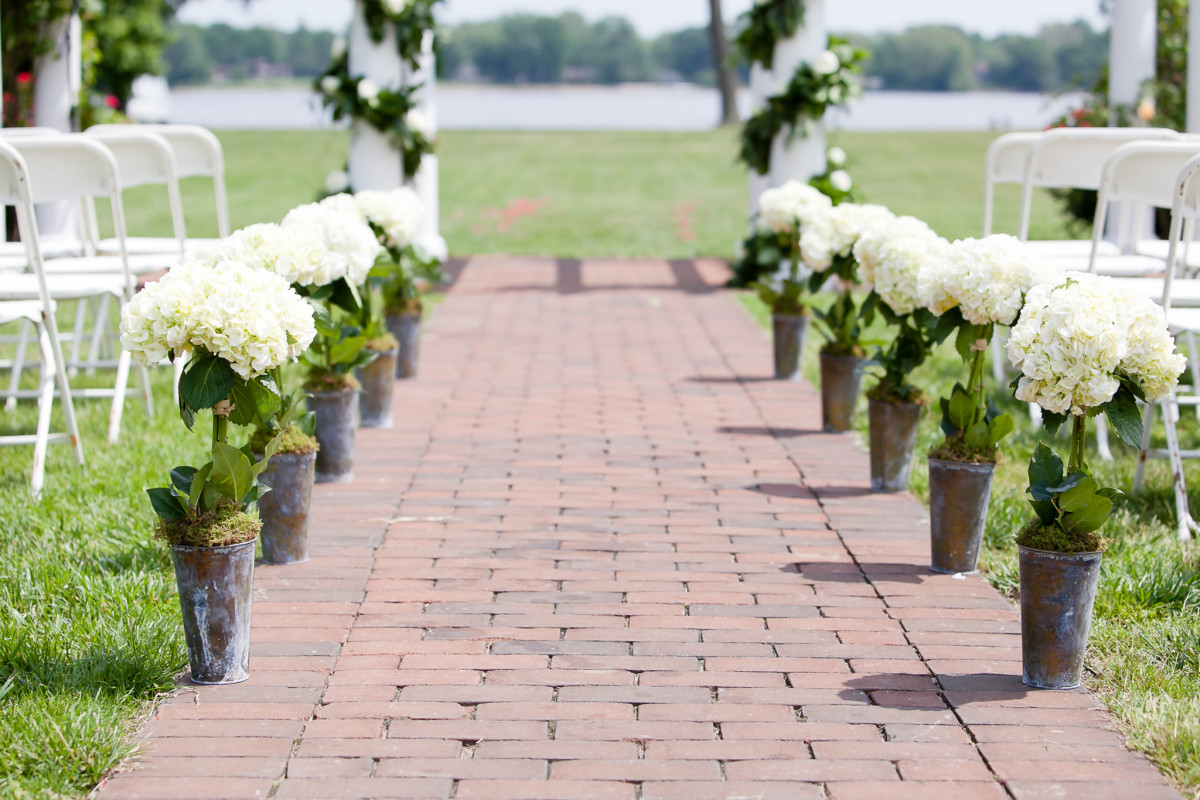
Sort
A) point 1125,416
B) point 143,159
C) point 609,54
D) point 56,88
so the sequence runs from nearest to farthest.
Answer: point 1125,416, point 143,159, point 56,88, point 609,54

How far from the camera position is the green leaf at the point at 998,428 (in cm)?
420

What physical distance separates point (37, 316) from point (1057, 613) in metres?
3.71

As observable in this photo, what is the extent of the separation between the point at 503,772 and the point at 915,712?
41.5 inches

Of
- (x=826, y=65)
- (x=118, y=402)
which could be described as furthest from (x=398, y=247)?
(x=826, y=65)

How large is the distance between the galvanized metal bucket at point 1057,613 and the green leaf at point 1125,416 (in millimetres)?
322

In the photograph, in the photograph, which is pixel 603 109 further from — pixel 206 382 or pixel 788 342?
pixel 206 382

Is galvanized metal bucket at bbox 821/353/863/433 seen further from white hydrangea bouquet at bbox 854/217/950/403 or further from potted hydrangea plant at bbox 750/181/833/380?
potted hydrangea plant at bbox 750/181/833/380

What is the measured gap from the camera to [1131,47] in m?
9.36

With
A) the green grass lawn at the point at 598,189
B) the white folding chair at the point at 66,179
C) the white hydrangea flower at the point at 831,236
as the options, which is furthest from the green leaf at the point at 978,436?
the green grass lawn at the point at 598,189

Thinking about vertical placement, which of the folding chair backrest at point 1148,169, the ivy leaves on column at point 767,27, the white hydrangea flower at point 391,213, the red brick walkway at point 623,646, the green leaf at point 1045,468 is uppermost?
the ivy leaves on column at point 767,27

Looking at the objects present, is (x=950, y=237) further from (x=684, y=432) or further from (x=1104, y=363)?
(x=1104, y=363)

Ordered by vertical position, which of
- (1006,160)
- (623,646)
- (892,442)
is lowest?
(623,646)

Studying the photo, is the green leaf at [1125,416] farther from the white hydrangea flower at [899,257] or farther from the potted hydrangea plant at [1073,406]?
the white hydrangea flower at [899,257]

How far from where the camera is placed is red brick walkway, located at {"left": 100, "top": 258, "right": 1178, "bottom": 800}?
295 cm
